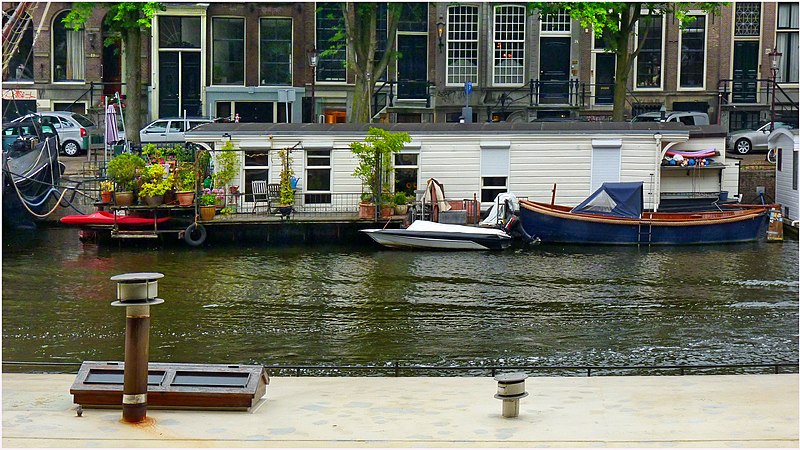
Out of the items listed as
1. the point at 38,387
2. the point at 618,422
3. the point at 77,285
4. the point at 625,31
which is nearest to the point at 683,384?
the point at 618,422

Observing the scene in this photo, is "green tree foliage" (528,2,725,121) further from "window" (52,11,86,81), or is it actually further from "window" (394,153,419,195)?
"window" (52,11,86,81)

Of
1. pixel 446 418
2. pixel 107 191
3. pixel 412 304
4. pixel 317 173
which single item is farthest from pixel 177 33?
pixel 446 418

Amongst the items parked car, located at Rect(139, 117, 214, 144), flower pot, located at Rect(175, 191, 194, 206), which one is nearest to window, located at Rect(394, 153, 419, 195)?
flower pot, located at Rect(175, 191, 194, 206)

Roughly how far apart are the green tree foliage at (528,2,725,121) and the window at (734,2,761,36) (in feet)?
14.0

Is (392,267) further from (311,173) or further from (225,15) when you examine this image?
(225,15)

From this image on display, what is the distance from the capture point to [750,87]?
4816cm

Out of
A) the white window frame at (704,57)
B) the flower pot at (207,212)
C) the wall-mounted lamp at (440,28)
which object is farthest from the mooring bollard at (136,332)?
the white window frame at (704,57)

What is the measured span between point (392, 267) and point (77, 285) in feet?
25.3

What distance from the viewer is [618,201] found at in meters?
35.3

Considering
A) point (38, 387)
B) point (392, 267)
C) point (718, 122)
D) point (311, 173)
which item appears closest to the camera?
point (38, 387)

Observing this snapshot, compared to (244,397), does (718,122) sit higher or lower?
higher

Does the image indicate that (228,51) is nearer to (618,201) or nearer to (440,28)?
(440,28)

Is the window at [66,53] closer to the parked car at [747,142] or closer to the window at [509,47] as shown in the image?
the window at [509,47]

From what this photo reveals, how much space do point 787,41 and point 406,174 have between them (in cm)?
1961
